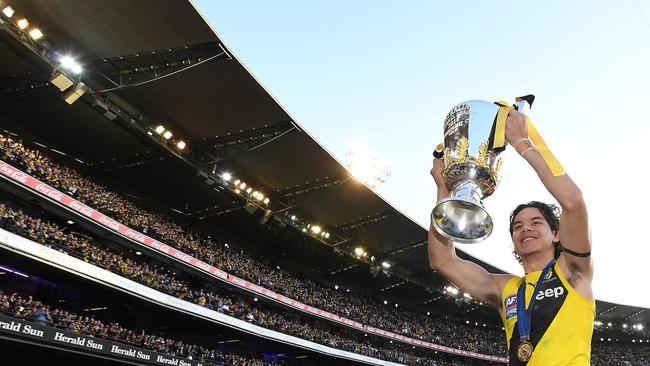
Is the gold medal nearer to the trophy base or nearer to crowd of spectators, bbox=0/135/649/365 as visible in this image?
the trophy base

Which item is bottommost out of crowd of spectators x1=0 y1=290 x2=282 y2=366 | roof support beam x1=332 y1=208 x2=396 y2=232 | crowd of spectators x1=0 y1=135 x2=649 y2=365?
crowd of spectators x1=0 y1=290 x2=282 y2=366

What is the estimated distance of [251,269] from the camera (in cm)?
3175

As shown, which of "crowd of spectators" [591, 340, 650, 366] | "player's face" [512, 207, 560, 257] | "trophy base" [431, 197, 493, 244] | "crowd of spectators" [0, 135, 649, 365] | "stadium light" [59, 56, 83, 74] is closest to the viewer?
"trophy base" [431, 197, 493, 244]

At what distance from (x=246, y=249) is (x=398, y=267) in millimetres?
13741

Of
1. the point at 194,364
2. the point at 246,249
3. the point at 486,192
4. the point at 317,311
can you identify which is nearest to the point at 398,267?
the point at 317,311

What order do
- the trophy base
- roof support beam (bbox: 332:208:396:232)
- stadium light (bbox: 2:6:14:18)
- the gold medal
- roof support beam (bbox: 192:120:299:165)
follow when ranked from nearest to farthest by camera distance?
the gold medal < the trophy base < stadium light (bbox: 2:6:14:18) < roof support beam (bbox: 192:120:299:165) < roof support beam (bbox: 332:208:396:232)

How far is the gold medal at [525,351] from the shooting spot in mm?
2211

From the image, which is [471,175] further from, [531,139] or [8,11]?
[8,11]

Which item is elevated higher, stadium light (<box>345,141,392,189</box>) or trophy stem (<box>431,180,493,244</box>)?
stadium light (<box>345,141,392,189</box>)

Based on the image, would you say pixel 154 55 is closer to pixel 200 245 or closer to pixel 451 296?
pixel 200 245

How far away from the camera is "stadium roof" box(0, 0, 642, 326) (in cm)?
1855

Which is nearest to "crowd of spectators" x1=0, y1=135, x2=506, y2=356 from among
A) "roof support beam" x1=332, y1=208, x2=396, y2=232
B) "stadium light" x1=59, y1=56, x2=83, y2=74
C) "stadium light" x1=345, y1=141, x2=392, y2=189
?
"stadium light" x1=59, y1=56, x2=83, y2=74

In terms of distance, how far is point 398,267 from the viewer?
41.4 meters

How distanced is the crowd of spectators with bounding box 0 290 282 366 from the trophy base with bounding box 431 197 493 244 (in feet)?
61.3
